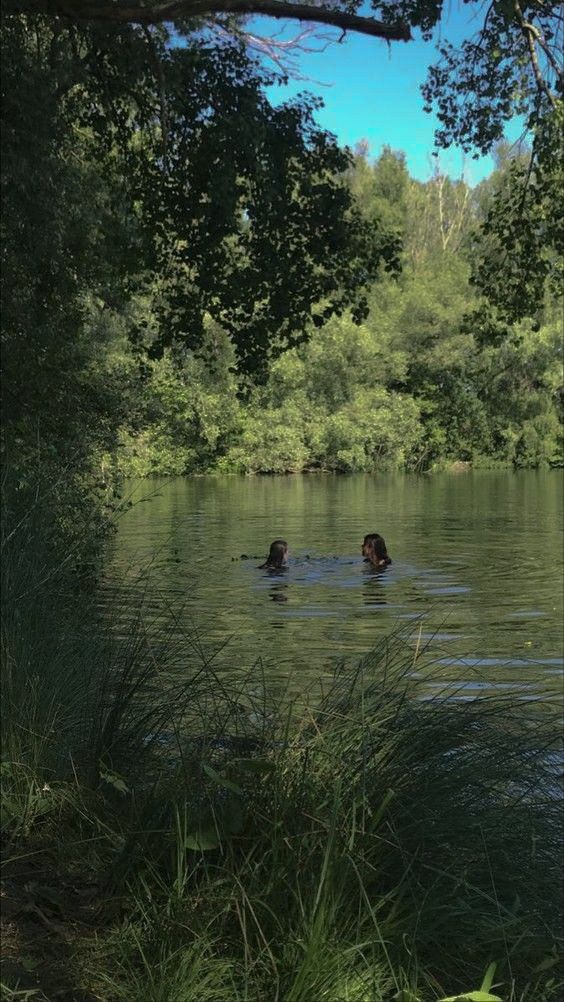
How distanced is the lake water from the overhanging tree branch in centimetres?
342

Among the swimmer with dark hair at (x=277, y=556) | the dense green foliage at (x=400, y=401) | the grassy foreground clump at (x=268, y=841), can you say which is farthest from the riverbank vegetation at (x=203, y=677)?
the dense green foliage at (x=400, y=401)

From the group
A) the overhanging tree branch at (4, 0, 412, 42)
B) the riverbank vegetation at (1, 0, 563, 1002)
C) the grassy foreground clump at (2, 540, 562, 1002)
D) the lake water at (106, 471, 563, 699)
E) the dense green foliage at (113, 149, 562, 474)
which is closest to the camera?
the grassy foreground clump at (2, 540, 562, 1002)

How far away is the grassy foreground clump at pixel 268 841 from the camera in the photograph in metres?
2.47

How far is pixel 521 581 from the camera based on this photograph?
18641 millimetres

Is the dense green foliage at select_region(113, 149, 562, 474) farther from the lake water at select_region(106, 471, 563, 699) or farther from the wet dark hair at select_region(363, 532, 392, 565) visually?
the wet dark hair at select_region(363, 532, 392, 565)

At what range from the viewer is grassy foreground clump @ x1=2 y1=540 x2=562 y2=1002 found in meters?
2.47

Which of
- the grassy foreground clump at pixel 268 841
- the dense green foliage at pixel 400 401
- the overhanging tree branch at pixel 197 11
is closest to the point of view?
the grassy foreground clump at pixel 268 841

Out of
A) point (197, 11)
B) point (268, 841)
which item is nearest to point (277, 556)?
point (197, 11)

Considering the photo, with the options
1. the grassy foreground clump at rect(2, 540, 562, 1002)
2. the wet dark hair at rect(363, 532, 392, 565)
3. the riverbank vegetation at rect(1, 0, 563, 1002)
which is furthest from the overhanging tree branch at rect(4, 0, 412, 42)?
the wet dark hair at rect(363, 532, 392, 565)

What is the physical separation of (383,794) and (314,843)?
14.0 inches

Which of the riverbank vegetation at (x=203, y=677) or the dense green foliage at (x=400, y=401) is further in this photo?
the dense green foliage at (x=400, y=401)

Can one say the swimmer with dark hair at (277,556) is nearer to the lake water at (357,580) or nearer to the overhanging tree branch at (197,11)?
the lake water at (357,580)

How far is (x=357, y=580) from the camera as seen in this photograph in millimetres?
18594

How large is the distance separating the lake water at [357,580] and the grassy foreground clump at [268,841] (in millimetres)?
576
